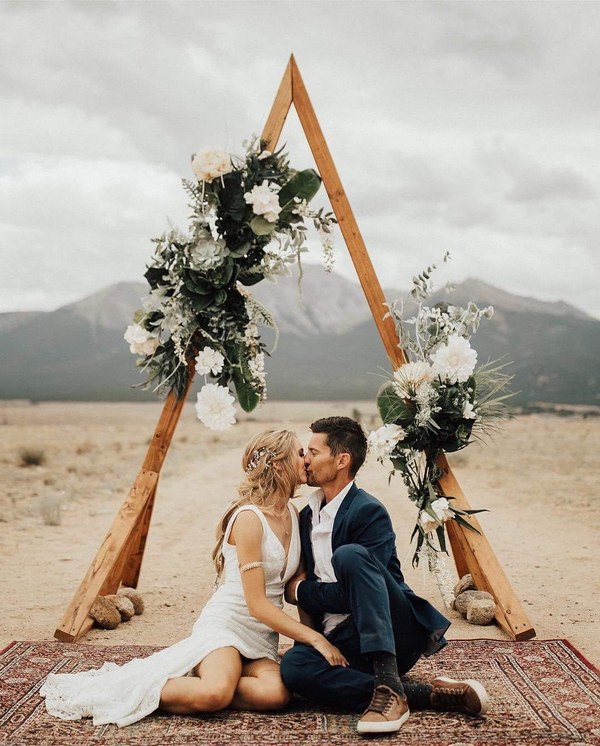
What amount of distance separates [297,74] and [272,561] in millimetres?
4090

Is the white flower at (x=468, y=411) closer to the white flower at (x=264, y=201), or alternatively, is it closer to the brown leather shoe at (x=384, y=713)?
the white flower at (x=264, y=201)

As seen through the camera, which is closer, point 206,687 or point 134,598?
point 206,687

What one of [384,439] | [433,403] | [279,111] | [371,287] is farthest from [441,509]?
[279,111]

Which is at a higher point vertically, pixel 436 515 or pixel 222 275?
pixel 222 275

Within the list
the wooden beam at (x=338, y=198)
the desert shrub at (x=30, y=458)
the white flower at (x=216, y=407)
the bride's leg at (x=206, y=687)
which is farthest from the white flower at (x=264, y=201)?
the desert shrub at (x=30, y=458)

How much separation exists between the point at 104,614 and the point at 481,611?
2.86 meters

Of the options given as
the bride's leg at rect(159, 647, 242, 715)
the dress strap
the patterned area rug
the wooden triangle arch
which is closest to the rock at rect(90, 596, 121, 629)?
the wooden triangle arch

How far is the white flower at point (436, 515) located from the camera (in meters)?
6.20

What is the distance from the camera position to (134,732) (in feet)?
14.0

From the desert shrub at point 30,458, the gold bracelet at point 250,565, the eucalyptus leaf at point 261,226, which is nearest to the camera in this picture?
the gold bracelet at point 250,565

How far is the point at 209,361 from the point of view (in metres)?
6.17

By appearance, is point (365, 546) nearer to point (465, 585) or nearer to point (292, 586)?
point (292, 586)

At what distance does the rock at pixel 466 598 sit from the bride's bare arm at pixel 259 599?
246 centimetres

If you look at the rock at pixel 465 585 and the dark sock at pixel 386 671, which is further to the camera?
the rock at pixel 465 585
